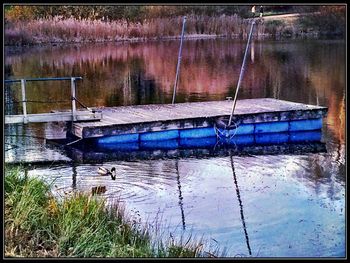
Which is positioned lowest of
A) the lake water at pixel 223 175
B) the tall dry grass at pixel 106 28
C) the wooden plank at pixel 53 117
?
the lake water at pixel 223 175

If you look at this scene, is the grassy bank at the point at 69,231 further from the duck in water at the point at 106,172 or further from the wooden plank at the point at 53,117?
the wooden plank at the point at 53,117

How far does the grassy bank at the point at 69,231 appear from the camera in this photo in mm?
6270

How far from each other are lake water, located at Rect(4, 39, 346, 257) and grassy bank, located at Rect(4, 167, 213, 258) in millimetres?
1108

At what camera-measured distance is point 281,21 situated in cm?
3334

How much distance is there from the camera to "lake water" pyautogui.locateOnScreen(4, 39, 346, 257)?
8336mm

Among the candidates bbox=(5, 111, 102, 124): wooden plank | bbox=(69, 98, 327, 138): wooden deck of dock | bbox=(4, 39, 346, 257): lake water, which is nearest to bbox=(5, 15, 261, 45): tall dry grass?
bbox=(4, 39, 346, 257): lake water

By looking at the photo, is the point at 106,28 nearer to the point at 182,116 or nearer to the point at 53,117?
the point at 182,116

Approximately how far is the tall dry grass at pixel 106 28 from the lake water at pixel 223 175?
19.1ft

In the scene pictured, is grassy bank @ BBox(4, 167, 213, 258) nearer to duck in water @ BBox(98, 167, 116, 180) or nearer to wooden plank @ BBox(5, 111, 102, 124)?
duck in water @ BBox(98, 167, 116, 180)

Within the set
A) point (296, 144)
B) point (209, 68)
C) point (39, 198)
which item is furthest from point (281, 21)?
point (39, 198)

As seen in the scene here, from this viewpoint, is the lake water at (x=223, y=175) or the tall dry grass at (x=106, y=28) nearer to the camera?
the lake water at (x=223, y=175)

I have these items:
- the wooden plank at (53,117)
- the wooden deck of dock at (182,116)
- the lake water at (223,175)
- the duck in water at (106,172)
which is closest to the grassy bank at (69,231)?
the lake water at (223,175)

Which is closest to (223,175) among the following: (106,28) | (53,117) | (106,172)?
(106,172)

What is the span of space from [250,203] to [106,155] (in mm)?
3658
